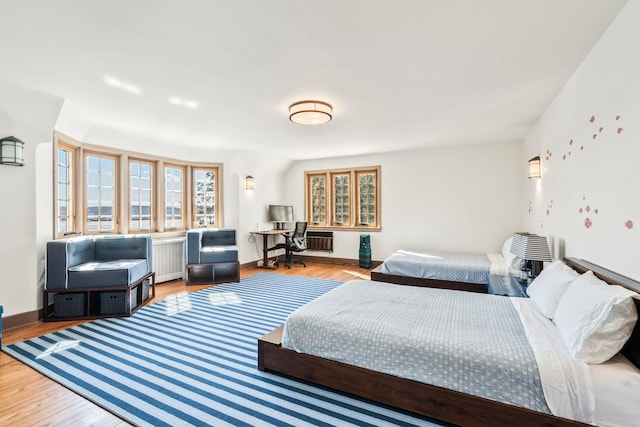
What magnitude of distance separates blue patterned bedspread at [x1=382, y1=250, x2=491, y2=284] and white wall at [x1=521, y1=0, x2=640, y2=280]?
107 cm

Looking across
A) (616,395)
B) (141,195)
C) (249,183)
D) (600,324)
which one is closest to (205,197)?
(249,183)

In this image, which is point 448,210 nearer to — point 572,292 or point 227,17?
point 572,292

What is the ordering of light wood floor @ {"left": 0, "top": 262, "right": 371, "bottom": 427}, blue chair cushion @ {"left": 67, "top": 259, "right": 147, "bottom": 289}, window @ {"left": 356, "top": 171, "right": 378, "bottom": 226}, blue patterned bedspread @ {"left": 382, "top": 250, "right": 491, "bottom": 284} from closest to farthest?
light wood floor @ {"left": 0, "top": 262, "right": 371, "bottom": 427}, blue chair cushion @ {"left": 67, "top": 259, "right": 147, "bottom": 289}, blue patterned bedspread @ {"left": 382, "top": 250, "right": 491, "bottom": 284}, window @ {"left": 356, "top": 171, "right": 378, "bottom": 226}

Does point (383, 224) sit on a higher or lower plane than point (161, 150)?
lower

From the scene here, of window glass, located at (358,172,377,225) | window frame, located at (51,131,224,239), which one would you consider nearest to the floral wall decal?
window glass, located at (358,172,377,225)

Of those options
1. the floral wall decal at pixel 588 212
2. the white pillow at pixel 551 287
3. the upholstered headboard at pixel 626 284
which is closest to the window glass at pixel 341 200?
the white pillow at pixel 551 287

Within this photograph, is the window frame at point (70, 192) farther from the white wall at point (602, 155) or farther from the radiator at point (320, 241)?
the white wall at point (602, 155)

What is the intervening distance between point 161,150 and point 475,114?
16.8 ft

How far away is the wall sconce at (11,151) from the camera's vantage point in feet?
9.82

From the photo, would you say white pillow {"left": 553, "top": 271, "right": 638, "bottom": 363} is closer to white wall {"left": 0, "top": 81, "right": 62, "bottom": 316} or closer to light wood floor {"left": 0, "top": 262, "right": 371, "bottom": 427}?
light wood floor {"left": 0, "top": 262, "right": 371, "bottom": 427}

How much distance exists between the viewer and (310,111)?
3297 millimetres

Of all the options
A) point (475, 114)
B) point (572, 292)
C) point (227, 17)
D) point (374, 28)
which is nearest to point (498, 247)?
point (475, 114)

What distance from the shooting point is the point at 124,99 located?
316cm

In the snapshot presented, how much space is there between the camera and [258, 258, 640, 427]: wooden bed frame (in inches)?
59.5
